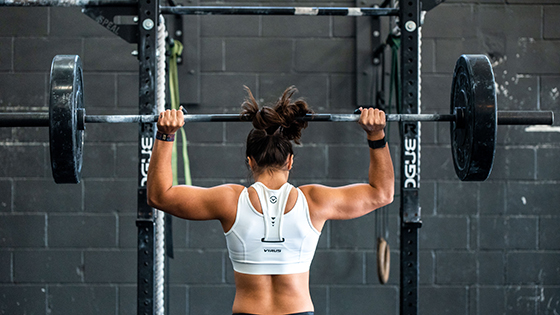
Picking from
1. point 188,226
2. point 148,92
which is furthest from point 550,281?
point 148,92

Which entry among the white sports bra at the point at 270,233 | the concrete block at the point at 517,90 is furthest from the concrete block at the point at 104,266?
the concrete block at the point at 517,90

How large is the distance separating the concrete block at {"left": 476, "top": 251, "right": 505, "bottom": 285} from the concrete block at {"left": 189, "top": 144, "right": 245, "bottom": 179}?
4.80ft

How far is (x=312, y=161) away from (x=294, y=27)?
0.78 m

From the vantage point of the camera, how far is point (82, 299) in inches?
98.7

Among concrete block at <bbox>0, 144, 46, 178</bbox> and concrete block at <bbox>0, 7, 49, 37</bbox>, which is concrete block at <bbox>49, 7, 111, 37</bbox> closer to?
concrete block at <bbox>0, 7, 49, 37</bbox>

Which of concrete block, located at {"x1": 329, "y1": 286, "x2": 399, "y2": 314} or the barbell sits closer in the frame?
the barbell

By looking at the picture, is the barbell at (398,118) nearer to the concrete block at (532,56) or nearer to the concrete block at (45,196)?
the concrete block at (45,196)

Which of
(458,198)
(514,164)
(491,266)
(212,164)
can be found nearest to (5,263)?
(212,164)

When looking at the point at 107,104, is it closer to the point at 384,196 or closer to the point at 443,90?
the point at 384,196

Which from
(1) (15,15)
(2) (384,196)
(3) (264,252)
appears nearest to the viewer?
(3) (264,252)

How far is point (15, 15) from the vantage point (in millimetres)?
2484

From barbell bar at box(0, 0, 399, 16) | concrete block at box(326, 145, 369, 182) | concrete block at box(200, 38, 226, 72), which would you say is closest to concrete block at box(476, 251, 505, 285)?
concrete block at box(326, 145, 369, 182)

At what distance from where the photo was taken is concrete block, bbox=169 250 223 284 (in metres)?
2.52

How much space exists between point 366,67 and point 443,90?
469 millimetres
